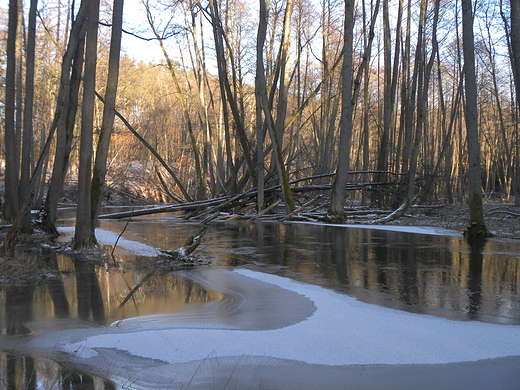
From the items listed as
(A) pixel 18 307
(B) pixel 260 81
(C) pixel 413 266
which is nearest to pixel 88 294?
(A) pixel 18 307

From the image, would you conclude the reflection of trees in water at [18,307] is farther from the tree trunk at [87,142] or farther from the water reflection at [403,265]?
the water reflection at [403,265]

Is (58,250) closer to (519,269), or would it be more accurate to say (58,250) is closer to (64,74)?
(64,74)

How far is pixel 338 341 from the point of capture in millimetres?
3352

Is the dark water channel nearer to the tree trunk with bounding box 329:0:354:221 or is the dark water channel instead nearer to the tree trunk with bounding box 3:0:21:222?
the tree trunk with bounding box 3:0:21:222

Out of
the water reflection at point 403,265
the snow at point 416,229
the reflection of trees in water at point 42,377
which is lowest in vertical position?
the reflection of trees in water at point 42,377

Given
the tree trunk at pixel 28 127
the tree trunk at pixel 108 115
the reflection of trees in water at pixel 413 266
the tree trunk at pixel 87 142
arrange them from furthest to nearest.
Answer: the tree trunk at pixel 28 127
the tree trunk at pixel 108 115
the tree trunk at pixel 87 142
the reflection of trees in water at pixel 413 266

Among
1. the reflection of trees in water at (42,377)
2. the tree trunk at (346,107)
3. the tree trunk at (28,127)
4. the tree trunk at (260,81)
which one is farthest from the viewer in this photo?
the tree trunk at (260,81)

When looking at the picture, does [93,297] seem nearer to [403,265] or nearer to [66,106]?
[403,265]

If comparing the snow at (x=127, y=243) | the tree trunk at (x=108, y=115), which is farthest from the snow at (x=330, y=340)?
the tree trunk at (x=108, y=115)

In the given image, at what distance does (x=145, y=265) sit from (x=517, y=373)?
5235 millimetres

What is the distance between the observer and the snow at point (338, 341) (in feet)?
10.1

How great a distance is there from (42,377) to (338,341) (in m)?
2.06

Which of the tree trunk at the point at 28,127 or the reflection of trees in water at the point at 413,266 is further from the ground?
the tree trunk at the point at 28,127

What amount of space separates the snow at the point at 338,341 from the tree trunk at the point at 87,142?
4886 mm
